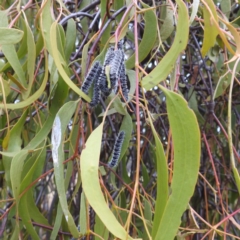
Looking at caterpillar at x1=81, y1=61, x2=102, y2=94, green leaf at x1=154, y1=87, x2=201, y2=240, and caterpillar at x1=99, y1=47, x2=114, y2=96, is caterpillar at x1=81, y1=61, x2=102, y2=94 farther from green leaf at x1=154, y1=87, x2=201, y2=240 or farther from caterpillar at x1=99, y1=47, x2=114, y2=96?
green leaf at x1=154, y1=87, x2=201, y2=240

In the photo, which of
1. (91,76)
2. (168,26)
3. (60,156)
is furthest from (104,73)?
(168,26)

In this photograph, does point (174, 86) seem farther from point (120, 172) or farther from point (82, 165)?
point (120, 172)

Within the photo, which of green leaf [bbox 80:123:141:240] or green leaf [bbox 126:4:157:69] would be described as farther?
green leaf [bbox 126:4:157:69]

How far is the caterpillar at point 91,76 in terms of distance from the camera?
51 centimetres

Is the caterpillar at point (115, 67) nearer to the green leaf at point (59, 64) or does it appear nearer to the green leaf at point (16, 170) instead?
the green leaf at point (59, 64)

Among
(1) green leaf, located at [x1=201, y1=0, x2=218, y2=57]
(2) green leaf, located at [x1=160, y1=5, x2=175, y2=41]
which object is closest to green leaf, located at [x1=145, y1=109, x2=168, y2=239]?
(1) green leaf, located at [x1=201, y1=0, x2=218, y2=57]

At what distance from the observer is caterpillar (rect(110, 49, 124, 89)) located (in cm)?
47

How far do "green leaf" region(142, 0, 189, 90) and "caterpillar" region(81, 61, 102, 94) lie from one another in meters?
0.09

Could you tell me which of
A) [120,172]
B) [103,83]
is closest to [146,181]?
[120,172]

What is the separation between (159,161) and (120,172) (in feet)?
1.82

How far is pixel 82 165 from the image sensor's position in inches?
15.8

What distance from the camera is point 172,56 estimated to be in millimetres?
466

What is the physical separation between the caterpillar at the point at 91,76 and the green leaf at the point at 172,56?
3.7 inches

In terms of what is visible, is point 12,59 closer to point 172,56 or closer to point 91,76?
point 91,76
